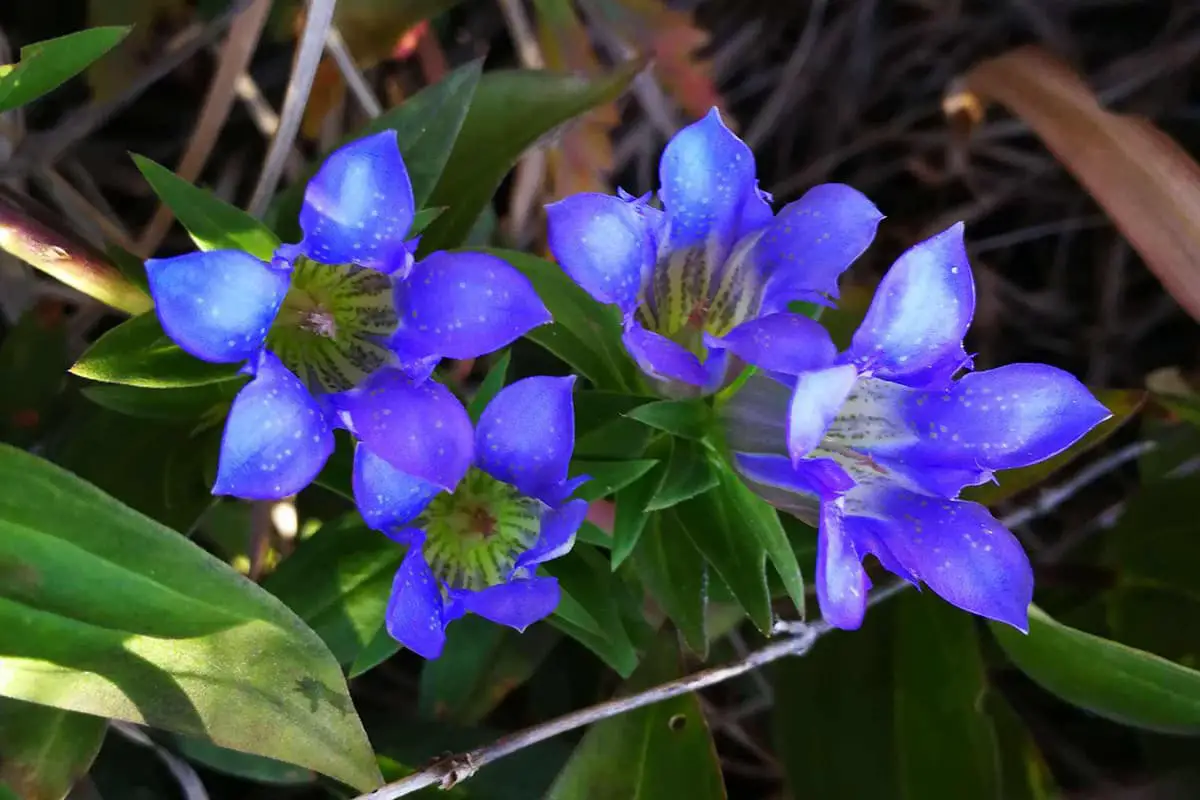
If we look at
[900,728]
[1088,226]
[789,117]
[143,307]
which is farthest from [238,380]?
[1088,226]

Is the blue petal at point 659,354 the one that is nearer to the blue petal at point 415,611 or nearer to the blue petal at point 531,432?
the blue petal at point 531,432

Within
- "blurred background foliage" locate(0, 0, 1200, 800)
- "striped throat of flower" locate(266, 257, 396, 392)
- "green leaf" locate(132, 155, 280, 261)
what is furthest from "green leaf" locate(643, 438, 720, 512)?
"green leaf" locate(132, 155, 280, 261)

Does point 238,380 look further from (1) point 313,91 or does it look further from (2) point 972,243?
(2) point 972,243

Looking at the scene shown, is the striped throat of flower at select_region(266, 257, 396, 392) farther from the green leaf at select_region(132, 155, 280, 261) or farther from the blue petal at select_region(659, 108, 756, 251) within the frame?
the blue petal at select_region(659, 108, 756, 251)

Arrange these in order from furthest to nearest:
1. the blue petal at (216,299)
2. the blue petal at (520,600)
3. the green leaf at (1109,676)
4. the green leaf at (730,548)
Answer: the green leaf at (1109,676), the green leaf at (730,548), the blue petal at (520,600), the blue petal at (216,299)

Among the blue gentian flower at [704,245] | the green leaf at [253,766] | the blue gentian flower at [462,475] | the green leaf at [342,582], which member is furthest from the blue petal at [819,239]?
the green leaf at [253,766]
